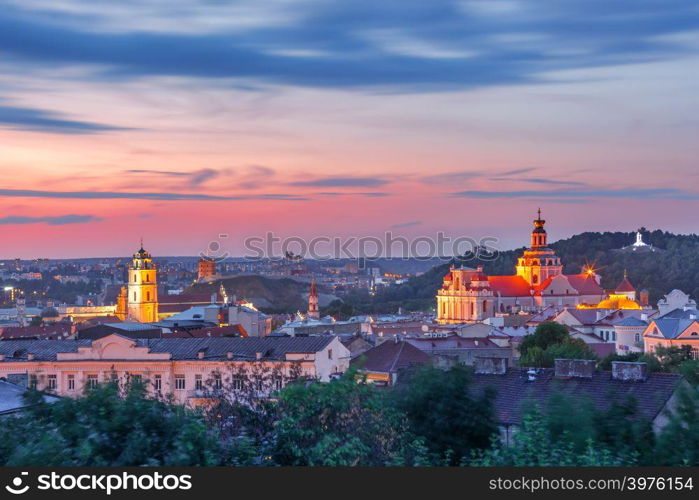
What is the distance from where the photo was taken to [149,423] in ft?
41.1

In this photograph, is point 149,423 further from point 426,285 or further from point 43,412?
point 426,285

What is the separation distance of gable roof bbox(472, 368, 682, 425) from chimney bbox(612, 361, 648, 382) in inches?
5.3

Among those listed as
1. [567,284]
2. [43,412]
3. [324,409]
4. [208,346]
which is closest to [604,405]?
[324,409]

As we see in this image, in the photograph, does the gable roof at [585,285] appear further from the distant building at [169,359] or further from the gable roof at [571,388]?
the gable roof at [571,388]

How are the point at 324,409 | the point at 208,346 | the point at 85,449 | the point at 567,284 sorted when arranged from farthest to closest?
1. the point at 567,284
2. the point at 208,346
3. the point at 324,409
4. the point at 85,449

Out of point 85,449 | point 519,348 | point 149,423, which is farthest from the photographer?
point 519,348

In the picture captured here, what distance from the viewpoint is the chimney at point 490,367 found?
27109mm

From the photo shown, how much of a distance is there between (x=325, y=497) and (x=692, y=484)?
2.98 meters

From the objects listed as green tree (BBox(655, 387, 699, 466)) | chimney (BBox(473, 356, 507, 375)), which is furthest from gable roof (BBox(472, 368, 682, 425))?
green tree (BBox(655, 387, 699, 466))

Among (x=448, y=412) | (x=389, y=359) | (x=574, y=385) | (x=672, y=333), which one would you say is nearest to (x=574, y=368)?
(x=574, y=385)

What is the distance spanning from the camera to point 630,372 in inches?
971

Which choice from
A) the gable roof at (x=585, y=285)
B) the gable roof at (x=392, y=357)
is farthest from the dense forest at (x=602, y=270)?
the gable roof at (x=392, y=357)

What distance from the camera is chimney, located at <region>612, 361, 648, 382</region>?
24312mm

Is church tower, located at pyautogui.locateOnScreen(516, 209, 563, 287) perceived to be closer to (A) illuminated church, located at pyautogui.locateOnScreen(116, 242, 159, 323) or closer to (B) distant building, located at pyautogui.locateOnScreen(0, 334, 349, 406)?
(A) illuminated church, located at pyautogui.locateOnScreen(116, 242, 159, 323)
